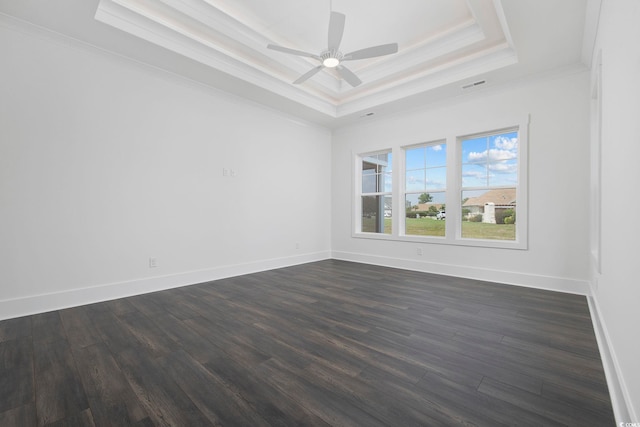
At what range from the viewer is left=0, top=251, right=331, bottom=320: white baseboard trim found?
2.79m

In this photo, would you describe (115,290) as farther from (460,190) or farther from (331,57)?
(460,190)

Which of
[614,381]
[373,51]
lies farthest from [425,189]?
[614,381]

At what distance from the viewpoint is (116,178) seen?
11.2ft

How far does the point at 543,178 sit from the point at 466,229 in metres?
1.25

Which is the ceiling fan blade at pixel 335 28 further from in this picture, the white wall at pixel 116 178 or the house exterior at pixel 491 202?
the house exterior at pixel 491 202

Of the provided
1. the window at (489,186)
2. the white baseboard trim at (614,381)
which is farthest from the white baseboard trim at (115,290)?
the white baseboard trim at (614,381)

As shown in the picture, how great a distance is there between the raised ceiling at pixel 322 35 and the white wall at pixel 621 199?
1.03 meters

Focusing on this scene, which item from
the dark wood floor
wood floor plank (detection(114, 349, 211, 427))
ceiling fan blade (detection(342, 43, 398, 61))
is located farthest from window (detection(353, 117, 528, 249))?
wood floor plank (detection(114, 349, 211, 427))

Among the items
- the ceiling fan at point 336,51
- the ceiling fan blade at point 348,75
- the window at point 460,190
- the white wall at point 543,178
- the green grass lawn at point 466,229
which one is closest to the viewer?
the ceiling fan at point 336,51

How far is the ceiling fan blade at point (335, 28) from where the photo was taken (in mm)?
2496

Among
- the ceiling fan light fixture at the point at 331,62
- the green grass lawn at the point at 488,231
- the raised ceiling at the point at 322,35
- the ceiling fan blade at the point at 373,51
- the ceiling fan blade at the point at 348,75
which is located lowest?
the green grass lawn at the point at 488,231

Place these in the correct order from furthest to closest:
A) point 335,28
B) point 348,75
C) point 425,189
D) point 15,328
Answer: point 425,189
point 348,75
point 335,28
point 15,328

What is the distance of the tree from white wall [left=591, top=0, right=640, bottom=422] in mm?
2846

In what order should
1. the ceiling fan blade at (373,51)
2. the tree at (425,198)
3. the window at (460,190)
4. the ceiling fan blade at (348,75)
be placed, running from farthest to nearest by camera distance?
the tree at (425,198) < the window at (460,190) < the ceiling fan blade at (348,75) < the ceiling fan blade at (373,51)
